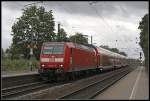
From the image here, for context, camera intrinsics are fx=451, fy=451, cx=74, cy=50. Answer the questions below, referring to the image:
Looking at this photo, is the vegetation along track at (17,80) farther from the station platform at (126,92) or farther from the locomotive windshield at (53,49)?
the station platform at (126,92)

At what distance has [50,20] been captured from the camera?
83625mm

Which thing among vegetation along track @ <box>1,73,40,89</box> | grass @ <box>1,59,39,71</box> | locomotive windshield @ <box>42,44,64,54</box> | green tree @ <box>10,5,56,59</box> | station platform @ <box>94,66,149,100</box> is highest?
green tree @ <box>10,5,56,59</box>

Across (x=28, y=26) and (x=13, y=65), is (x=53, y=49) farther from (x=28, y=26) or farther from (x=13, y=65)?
(x=28, y=26)

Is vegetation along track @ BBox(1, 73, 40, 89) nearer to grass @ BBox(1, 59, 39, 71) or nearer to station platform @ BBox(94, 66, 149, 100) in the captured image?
station platform @ BBox(94, 66, 149, 100)

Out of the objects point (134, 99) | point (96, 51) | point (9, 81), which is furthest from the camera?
point (96, 51)

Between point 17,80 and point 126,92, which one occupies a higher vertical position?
point 17,80

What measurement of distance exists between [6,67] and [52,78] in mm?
21272

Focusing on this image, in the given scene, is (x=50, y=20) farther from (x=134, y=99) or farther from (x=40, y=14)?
(x=134, y=99)

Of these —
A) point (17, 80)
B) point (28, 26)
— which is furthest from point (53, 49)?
point (28, 26)

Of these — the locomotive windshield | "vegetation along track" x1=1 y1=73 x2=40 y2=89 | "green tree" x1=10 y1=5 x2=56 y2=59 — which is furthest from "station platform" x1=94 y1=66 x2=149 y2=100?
"green tree" x1=10 y1=5 x2=56 y2=59

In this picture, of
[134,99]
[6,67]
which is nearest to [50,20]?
[6,67]

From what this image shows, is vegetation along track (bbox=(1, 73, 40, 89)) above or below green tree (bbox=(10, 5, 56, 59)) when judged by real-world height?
below

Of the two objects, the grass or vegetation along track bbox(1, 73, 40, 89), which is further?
the grass

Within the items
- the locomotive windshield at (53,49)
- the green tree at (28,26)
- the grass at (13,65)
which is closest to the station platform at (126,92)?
the locomotive windshield at (53,49)
